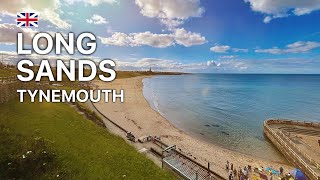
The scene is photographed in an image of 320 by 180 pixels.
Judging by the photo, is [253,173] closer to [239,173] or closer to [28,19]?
[239,173]

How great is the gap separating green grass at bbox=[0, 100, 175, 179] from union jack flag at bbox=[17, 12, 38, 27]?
30.2 feet

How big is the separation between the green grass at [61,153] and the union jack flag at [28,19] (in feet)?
30.2

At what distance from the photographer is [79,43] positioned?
56.4 feet

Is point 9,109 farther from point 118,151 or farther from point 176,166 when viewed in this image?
point 176,166

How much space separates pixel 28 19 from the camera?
20.9 meters

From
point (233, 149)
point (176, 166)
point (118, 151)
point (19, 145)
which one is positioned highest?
point (19, 145)

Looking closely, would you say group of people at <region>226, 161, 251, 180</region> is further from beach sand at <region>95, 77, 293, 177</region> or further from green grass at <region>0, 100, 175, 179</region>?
green grass at <region>0, 100, 175, 179</region>

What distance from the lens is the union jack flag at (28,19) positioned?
20812 millimetres

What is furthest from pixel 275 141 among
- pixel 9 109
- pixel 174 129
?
pixel 9 109

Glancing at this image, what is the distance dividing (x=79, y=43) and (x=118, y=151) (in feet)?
32.3

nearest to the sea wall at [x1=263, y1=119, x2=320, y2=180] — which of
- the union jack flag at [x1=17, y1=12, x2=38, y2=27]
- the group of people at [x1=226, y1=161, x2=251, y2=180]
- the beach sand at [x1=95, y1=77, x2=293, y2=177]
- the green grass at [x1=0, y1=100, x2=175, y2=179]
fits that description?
the beach sand at [x1=95, y1=77, x2=293, y2=177]

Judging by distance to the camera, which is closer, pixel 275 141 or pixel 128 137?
pixel 128 137

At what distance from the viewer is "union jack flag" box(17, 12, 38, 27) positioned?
2081 centimetres

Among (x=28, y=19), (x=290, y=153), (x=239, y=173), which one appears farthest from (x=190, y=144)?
(x=28, y=19)
